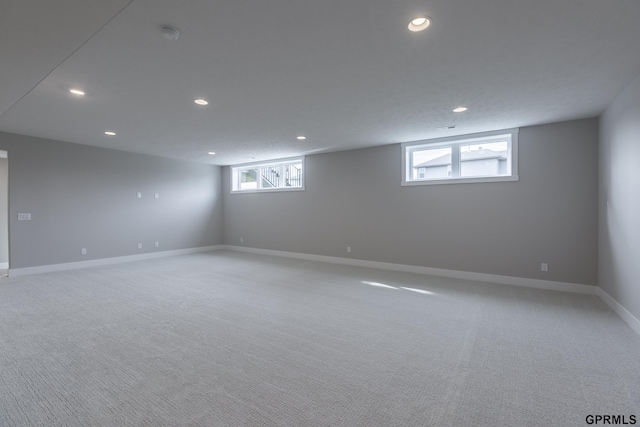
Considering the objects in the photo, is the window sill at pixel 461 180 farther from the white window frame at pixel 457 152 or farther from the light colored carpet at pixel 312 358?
the light colored carpet at pixel 312 358

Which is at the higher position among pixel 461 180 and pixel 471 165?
pixel 471 165

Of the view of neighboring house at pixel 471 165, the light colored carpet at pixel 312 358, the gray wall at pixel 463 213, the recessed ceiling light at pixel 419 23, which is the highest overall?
the recessed ceiling light at pixel 419 23

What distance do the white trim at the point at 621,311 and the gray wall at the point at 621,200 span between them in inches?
2.1

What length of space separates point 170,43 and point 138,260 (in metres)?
6.14

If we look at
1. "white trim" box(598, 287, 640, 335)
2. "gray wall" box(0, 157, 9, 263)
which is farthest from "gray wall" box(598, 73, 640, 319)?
"gray wall" box(0, 157, 9, 263)

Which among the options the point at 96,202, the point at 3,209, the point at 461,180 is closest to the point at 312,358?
the point at 461,180

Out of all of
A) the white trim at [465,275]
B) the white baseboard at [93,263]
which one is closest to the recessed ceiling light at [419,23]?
the white trim at [465,275]

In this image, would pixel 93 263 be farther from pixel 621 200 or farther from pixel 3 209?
pixel 621 200

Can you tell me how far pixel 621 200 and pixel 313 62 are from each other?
387 cm

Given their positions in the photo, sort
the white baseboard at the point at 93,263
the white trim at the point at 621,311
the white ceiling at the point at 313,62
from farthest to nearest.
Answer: the white baseboard at the point at 93,263 → the white trim at the point at 621,311 → the white ceiling at the point at 313,62

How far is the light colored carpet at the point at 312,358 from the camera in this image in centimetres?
172

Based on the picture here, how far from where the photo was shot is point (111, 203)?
21.1 feet

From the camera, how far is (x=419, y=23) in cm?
203

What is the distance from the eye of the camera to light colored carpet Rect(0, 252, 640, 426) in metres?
1.72
